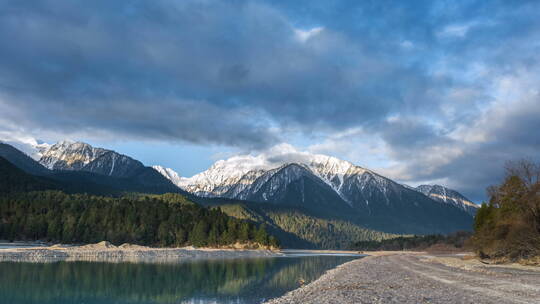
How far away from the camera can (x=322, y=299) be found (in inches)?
1211

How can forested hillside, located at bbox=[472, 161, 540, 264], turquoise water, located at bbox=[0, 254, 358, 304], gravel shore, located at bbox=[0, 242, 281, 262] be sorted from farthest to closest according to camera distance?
1. gravel shore, located at bbox=[0, 242, 281, 262]
2. forested hillside, located at bbox=[472, 161, 540, 264]
3. turquoise water, located at bbox=[0, 254, 358, 304]

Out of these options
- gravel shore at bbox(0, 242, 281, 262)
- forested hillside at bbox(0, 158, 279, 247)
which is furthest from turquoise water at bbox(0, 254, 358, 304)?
forested hillside at bbox(0, 158, 279, 247)

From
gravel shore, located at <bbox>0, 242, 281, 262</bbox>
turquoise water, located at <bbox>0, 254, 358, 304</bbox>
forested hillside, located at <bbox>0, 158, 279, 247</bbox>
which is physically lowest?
gravel shore, located at <bbox>0, 242, 281, 262</bbox>

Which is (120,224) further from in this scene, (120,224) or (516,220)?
(516,220)

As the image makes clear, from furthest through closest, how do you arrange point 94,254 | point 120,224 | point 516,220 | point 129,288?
1. point 120,224
2. point 94,254
3. point 516,220
4. point 129,288

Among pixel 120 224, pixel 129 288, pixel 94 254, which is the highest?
pixel 120 224

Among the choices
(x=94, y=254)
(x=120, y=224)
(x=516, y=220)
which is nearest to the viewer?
(x=516, y=220)

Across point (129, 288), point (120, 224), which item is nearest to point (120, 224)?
point (120, 224)

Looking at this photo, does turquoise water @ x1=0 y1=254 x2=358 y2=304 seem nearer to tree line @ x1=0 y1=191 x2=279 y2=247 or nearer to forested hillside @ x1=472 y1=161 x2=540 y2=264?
forested hillside @ x1=472 y1=161 x2=540 y2=264

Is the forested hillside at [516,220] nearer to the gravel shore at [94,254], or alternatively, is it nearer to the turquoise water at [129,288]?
the turquoise water at [129,288]

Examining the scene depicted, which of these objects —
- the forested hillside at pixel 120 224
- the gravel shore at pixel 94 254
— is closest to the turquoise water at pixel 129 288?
the gravel shore at pixel 94 254

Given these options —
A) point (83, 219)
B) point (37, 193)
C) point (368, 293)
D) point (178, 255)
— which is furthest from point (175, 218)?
point (368, 293)

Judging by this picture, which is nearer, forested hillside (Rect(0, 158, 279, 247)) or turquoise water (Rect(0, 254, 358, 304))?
turquoise water (Rect(0, 254, 358, 304))

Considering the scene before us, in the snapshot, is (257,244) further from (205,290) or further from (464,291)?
(464,291)
